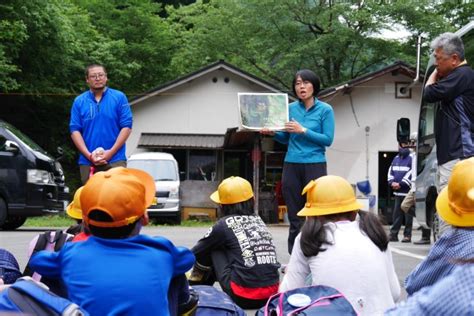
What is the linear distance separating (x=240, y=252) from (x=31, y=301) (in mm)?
3513

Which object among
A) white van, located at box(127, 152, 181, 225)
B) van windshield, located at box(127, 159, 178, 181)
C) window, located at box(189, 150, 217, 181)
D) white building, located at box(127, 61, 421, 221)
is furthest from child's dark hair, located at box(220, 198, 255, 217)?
window, located at box(189, 150, 217, 181)

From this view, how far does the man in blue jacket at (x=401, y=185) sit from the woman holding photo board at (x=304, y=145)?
708cm

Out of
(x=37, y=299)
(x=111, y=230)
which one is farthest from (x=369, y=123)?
(x=37, y=299)

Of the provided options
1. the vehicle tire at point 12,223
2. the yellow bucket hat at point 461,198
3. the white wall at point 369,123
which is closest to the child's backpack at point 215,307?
the yellow bucket hat at point 461,198

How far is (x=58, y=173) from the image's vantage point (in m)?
16.0

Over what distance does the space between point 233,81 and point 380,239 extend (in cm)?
2600

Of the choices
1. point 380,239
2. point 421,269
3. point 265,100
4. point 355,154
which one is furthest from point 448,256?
point 355,154

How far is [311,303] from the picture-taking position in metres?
3.58

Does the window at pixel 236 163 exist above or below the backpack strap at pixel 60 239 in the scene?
below

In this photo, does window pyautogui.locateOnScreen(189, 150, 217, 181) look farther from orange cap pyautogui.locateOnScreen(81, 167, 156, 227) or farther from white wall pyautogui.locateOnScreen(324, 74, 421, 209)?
orange cap pyautogui.locateOnScreen(81, 167, 156, 227)

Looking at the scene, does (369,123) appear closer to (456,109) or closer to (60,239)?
(456,109)

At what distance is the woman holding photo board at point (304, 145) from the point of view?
6840 mm

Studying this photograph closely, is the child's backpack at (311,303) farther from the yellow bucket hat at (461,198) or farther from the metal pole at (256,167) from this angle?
the metal pole at (256,167)

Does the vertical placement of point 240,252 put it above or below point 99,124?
below
